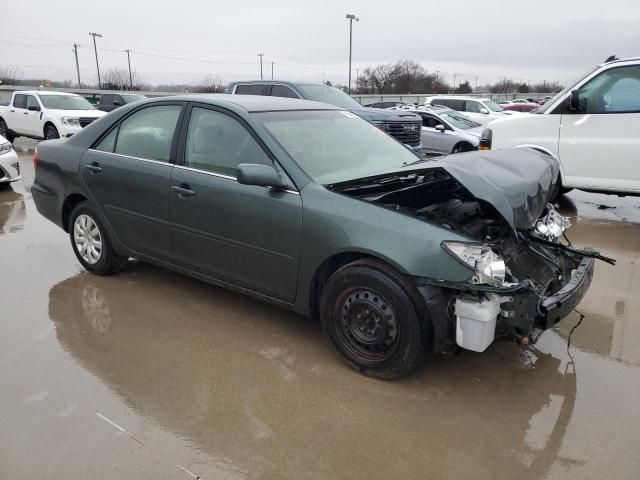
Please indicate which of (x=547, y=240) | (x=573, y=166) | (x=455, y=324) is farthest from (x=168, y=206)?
(x=573, y=166)

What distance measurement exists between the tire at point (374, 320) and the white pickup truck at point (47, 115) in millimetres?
13566

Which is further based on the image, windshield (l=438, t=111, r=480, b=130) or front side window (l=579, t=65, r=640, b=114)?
windshield (l=438, t=111, r=480, b=130)

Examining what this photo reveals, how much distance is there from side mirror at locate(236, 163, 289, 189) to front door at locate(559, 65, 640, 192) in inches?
199

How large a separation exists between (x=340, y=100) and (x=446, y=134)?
3.30m

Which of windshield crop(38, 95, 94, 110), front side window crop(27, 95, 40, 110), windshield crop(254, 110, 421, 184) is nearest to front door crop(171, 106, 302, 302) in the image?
windshield crop(254, 110, 421, 184)

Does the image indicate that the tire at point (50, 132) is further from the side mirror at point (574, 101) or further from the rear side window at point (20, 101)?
the side mirror at point (574, 101)

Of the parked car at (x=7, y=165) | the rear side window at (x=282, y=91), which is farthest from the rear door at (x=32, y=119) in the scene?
the rear side window at (x=282, y=91)

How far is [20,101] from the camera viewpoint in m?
16.0

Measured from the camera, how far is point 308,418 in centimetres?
282

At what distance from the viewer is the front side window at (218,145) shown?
3598 millimetres

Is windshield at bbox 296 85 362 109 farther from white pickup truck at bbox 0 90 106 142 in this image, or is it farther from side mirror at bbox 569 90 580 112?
white pickup truck at bbox 0 90 106 142

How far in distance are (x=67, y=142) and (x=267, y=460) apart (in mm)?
3704

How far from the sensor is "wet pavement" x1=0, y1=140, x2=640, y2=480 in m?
2.49

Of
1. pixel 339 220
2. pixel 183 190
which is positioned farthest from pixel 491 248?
pixel 183 190
